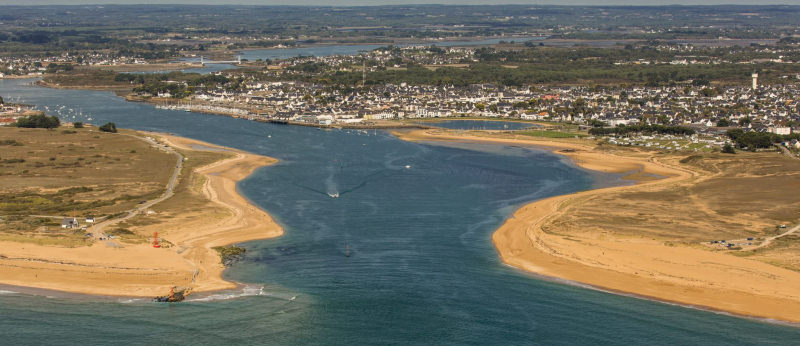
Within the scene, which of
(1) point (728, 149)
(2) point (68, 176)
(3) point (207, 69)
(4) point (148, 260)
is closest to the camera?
(4) point (148, 260)

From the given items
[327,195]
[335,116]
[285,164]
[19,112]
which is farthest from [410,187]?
[19,112]

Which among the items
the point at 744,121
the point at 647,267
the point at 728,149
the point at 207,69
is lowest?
the point at 207,69

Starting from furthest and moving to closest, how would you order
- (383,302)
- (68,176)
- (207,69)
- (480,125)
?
(207,69), (480,125), (68,176), (383,302)

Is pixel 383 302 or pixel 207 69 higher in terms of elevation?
pixel 383 302

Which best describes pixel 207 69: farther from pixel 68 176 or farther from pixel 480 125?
pixel 68 176

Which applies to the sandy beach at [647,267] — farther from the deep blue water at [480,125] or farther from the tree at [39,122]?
the tree at [39,122]

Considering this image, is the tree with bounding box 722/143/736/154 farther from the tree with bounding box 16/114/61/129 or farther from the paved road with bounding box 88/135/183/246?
the tree with bounding box 16/114/61/129

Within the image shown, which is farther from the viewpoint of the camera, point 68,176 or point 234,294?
point 68,176

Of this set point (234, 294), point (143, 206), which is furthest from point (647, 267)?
point (143, 206)
